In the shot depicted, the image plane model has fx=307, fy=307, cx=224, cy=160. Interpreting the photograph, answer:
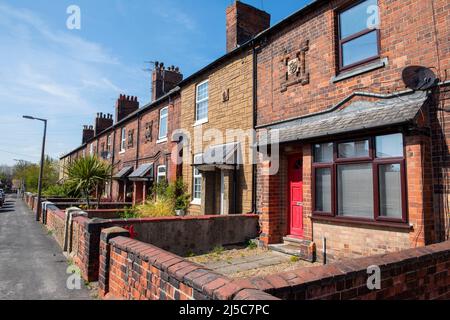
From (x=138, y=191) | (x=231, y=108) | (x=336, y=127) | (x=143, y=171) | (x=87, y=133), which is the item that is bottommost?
(x=138, y=191)

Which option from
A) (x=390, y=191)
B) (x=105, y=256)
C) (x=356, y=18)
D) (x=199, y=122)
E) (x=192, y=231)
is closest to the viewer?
(x=105, y=256)

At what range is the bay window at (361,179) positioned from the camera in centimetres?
588

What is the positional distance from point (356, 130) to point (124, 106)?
75.8 ft

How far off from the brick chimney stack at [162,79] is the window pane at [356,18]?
46.6ft

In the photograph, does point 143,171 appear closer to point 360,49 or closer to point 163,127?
point 163,127

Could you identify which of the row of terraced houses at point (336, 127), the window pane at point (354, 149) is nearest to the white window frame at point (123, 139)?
the row of terraced houses at point (336, 127)

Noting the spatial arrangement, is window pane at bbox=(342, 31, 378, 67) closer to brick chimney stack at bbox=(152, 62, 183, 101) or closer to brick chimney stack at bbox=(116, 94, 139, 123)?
brick chimney stack at bbox=(152, 62, 183, 101)

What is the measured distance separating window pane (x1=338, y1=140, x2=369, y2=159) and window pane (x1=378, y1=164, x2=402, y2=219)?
0.50m

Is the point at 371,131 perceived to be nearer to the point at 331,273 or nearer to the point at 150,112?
the point at 331,273

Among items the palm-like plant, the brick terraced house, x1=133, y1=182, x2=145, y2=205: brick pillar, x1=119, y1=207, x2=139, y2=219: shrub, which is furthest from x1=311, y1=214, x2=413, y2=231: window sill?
Result: x1=133, y1=182, x2=145, y2=205: brick pillar

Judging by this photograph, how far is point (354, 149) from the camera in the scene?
670cm

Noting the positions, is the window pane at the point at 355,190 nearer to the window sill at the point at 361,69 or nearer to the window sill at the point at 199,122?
the window sill at the point at 361,69

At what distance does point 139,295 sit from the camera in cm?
334

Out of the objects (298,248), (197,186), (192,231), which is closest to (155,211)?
(197,186)
